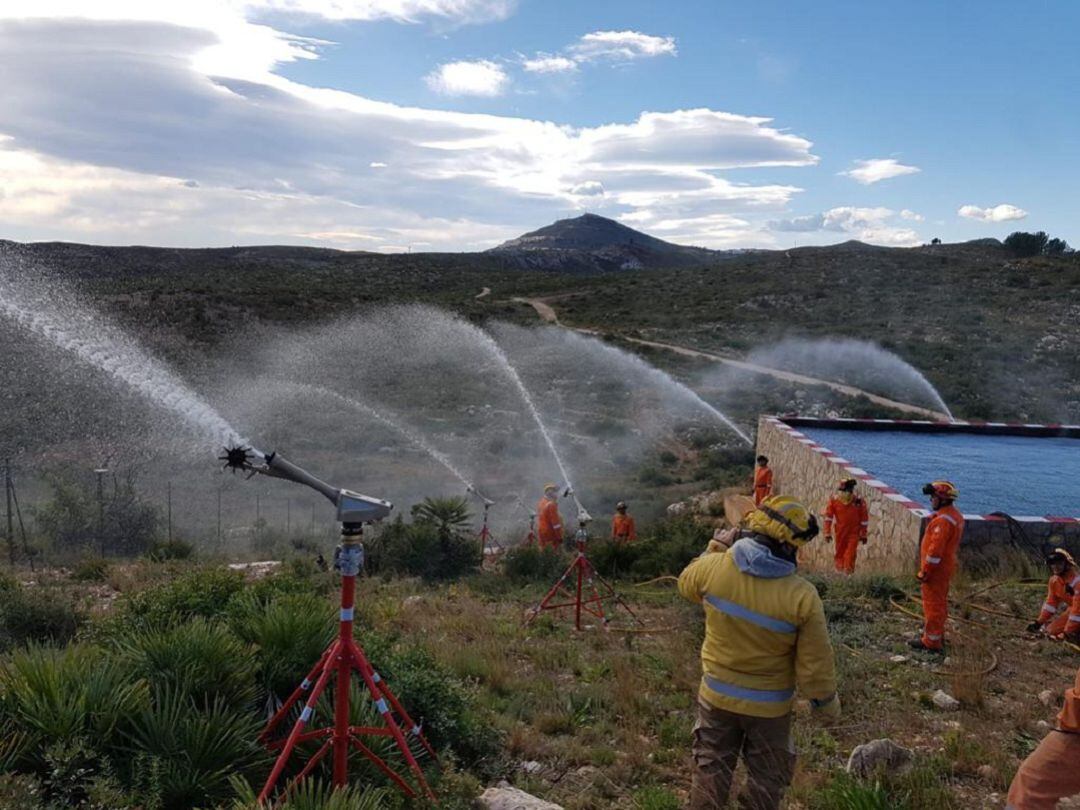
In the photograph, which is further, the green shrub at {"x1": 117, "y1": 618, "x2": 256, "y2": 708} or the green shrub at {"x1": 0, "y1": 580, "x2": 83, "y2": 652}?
the green shrub at {"x1": 0, "y1": 580, "x2": 83, "y2": 652}

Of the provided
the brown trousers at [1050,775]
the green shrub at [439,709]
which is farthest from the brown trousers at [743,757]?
the green shrub at [439,709]

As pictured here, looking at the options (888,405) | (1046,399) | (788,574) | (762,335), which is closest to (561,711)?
(788,574)

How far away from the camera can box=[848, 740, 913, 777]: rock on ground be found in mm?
5086

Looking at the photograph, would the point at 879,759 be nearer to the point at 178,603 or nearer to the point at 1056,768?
the point at 1056,768

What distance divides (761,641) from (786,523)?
24.3 inches

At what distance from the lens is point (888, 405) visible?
31109 millimetres

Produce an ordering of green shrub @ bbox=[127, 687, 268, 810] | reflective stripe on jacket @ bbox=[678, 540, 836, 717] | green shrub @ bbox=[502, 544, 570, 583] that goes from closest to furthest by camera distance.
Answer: green shrub @ bbox=[127, 687, 268, 810] < reflective stripe on jacket @ bbox=[678, 540, 836, 717] < green shrub @ bbox=[502, 544, 570, 583]

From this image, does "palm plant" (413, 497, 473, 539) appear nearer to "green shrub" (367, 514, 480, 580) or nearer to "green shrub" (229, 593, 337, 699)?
"green shrub" (367, 514, 480, 580)

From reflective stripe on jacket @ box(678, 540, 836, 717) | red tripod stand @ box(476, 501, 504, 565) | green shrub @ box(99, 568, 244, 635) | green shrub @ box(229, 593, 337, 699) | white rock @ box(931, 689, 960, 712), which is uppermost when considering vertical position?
reflective stripe on jacket @ box(678, 540, 836, 717)

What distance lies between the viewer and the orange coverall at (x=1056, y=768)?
415 centimetres

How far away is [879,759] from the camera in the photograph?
5.11m

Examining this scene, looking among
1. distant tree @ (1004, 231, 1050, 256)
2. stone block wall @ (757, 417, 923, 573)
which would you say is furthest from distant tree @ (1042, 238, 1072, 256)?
stone block wall @ (757, 417, 923, 573)

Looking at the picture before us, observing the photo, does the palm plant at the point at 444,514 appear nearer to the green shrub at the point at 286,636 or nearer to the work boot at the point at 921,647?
the work boot at the point at 921,647

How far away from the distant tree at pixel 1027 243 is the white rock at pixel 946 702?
92817 millimetres
